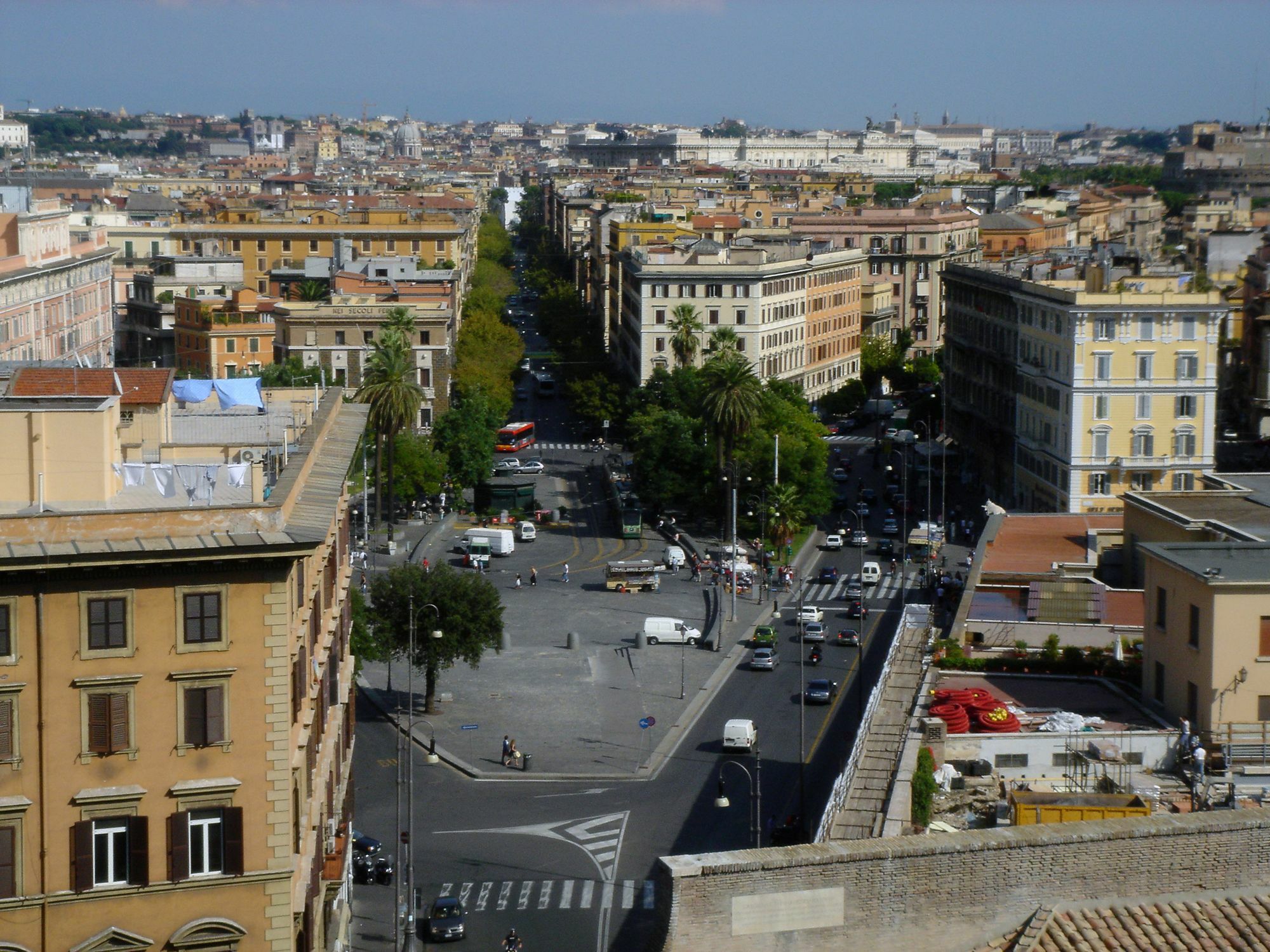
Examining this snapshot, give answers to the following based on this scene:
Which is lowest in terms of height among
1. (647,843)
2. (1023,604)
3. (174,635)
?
(647,843)

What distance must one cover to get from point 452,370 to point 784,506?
123ft

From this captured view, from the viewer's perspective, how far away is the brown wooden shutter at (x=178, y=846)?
81.6 ft

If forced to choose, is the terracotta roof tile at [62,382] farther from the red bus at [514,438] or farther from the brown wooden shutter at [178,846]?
the red bus at [514,438]

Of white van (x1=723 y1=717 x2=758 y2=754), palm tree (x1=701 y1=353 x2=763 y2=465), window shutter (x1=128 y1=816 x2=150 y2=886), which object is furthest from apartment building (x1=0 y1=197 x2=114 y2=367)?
window shutter (x1=128 y1=816 x2=150 y2=886)

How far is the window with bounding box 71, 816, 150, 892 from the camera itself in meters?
24.6

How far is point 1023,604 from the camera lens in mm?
41719

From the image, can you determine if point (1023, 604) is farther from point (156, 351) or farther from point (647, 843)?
point (156, 351)

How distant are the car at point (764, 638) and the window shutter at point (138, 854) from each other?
148ft

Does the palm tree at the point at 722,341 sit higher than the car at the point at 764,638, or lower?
higher

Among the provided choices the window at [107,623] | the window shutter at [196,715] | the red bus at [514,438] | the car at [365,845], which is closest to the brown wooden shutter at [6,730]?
the window at [107,623]

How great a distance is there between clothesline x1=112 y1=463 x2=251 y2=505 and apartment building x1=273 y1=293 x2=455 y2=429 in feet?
248

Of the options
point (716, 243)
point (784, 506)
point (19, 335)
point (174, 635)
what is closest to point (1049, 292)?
point (784, 506)

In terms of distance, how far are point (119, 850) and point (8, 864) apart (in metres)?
1.41

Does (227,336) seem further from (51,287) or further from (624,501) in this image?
(624,501)
